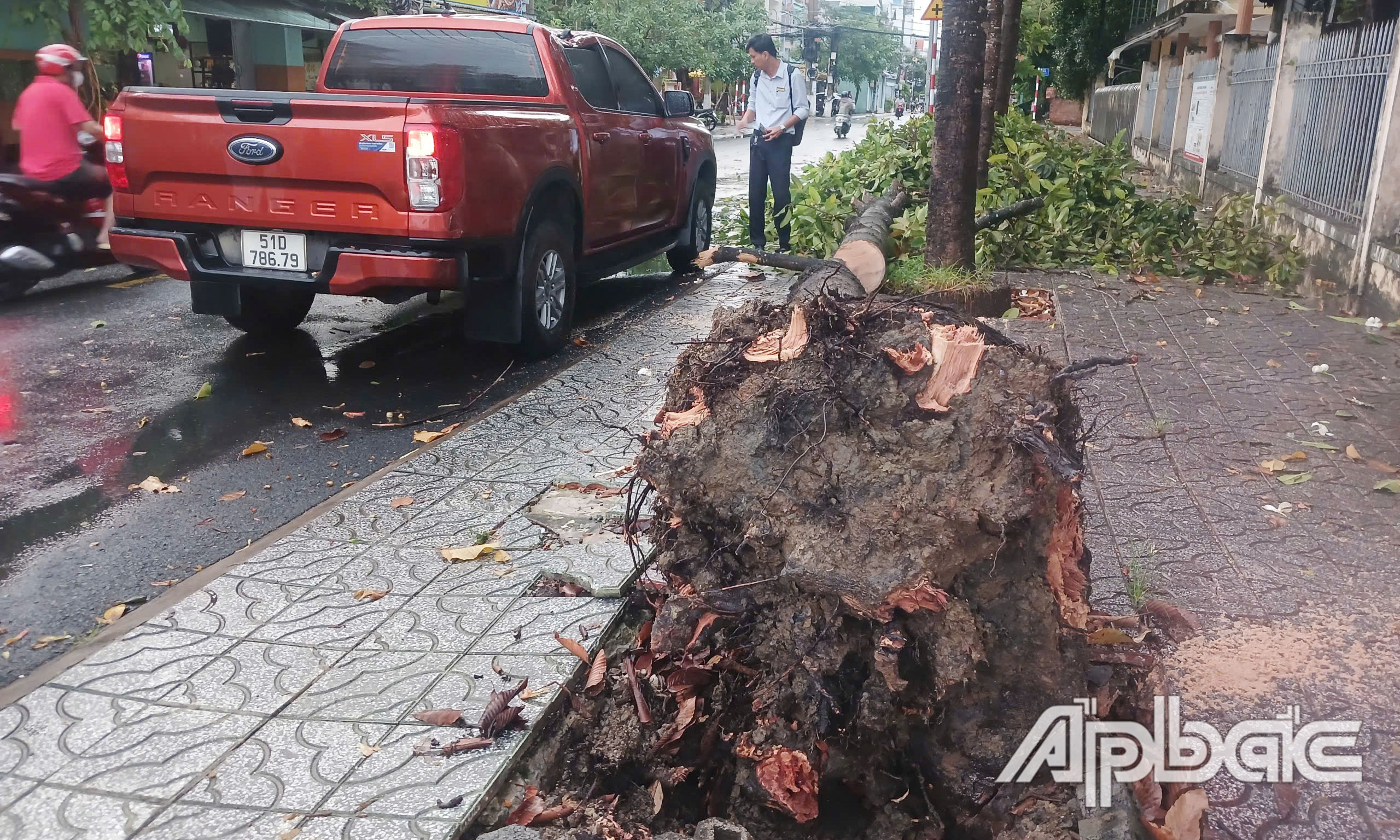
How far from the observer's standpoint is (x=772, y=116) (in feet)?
32.8

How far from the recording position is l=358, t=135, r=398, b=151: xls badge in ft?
17.6

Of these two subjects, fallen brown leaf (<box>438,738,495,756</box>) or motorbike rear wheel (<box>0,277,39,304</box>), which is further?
motorbike rear wheel (<box>0,277,39,304</box>)

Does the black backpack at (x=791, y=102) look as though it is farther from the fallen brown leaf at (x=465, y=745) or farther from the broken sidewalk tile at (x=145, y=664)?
the fallen brown leaf at (x=465, y=745)

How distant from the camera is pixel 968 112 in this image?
7.46 m

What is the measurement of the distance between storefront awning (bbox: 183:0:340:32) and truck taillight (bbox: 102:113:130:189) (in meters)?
11.6

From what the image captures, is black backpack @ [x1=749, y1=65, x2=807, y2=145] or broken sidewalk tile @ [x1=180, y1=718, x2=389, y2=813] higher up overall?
black backpack @ [x1=749, y1=65, x2=807, y2=145]

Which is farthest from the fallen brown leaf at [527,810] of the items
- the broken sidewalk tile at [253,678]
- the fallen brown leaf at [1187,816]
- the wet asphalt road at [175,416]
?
the wet asphalt road at [175,416]

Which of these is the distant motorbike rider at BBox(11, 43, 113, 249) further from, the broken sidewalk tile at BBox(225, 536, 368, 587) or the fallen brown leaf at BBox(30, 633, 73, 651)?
the fallen brown leaf at BBox(30, 633, 73, 651)

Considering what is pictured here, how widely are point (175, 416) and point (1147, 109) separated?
2332 centimetres

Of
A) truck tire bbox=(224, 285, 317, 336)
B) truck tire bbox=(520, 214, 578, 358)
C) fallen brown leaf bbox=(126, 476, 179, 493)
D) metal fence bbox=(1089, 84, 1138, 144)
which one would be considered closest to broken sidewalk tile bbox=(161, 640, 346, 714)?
fallen brown leaf bbox=(126, 476, 179, 493)

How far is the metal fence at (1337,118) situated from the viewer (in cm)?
811

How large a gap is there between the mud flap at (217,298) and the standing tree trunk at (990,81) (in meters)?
6.48

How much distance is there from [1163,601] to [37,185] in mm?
8465

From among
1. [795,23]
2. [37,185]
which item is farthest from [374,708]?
[795,23]
